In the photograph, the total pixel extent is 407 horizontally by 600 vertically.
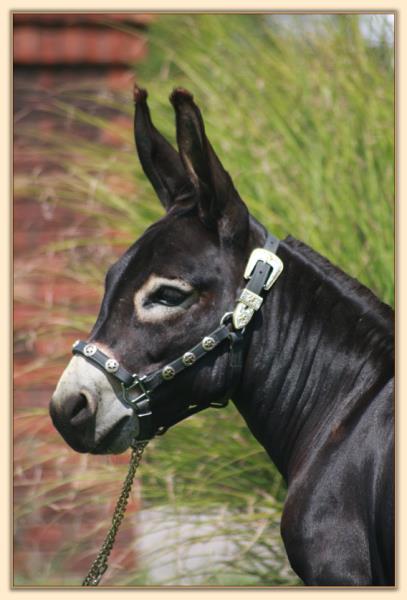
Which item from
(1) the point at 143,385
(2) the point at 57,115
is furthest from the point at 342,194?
→ (2) the point at 57,115

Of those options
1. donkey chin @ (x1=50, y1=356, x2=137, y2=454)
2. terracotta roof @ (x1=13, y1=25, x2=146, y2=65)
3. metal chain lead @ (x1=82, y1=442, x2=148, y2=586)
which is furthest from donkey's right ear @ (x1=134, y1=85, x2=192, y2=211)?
terracotta roof @ (x1=13, y1=25, x2=146, y2=65)

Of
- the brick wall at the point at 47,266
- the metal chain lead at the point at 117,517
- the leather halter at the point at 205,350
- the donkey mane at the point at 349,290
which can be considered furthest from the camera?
the brick wall at the point at 47,266

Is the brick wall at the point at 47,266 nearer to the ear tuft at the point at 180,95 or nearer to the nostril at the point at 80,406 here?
Answer: the nostril at the point at 80,406

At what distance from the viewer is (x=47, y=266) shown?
567 centimetres

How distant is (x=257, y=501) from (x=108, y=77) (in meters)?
3.64

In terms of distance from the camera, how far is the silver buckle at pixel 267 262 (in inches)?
104

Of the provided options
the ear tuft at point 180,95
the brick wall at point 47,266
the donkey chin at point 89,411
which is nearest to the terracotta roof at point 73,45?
the brick wall at point 47,266

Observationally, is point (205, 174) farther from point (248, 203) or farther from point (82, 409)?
point (248, 203)

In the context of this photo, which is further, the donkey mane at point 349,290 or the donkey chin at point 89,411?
the donkey mane at point 349,290

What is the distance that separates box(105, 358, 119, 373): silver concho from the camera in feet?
8.29

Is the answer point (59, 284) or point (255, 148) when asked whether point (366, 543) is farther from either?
point (59, 284)

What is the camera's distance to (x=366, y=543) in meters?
2.36

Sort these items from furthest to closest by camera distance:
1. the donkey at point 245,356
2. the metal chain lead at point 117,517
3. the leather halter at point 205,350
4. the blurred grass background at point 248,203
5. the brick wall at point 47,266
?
1. the brick wall at point 47,266
2. the blurred grass background at point 248,203
3. the metal chain lead at point 117,517
4. the leather halter at point 205,350
5. the donkey at point 245,356

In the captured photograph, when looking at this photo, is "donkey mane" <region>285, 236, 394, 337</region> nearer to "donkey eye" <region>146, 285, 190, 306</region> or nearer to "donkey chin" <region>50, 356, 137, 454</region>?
"donkey eye" <region>146, 285, 190, 306</region>
